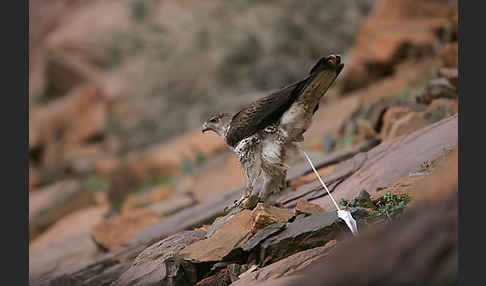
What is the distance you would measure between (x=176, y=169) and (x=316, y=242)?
11691 millimetres

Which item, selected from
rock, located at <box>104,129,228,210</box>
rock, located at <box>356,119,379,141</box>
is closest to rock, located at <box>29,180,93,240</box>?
rock, located at <box>104,129,228,210</box>

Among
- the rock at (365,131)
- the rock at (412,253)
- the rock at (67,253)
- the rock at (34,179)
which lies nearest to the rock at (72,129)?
the rock at (34,179)

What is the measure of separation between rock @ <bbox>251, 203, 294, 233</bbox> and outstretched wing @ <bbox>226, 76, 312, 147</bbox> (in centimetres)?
77

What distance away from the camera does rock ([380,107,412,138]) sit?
751 cm

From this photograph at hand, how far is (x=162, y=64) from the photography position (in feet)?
73.0

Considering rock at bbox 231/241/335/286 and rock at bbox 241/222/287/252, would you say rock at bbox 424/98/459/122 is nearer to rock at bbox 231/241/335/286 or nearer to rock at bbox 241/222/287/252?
rock at bbox 241/222/287/252

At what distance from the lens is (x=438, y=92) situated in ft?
25.5

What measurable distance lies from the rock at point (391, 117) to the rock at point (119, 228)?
12.6 feet

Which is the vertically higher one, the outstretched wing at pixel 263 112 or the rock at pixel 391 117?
the rock at pixel 391 117

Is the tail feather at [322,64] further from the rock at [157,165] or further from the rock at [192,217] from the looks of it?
the rock at [157,165]

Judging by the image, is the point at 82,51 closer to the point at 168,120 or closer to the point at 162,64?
the point at 162,64

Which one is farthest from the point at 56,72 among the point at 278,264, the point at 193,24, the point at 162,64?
the point at 278,264

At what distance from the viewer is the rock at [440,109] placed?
22.5ft

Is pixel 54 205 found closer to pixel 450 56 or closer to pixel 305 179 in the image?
pixel 305 179
